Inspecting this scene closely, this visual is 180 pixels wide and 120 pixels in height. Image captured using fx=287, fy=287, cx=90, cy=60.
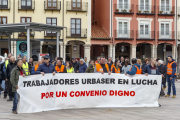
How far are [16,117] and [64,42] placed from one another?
26.7 metres

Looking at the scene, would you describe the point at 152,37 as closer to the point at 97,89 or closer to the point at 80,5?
the point at 80,5

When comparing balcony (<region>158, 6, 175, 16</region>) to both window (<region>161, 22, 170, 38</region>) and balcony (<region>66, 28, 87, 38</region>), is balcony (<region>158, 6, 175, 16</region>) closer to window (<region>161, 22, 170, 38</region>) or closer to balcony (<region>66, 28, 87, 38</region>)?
window (<region>161, 22, 170, 38</region>)

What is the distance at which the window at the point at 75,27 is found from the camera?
35.1m

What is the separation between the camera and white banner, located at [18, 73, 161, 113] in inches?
368

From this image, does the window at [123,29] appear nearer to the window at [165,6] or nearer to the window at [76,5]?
the window at [165,6]

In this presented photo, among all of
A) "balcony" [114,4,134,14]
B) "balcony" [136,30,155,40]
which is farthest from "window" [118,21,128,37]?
"balcony" [136,30,155,40]

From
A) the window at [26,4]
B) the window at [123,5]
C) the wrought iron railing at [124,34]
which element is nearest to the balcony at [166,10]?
the window at [123,5]

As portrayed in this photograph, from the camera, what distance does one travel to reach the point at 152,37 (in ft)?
123

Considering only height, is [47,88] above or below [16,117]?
above

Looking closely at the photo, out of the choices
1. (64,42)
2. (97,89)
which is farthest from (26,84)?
(64,42)

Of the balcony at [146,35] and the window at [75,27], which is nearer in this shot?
the window at [75,27]

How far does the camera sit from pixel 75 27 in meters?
35.2

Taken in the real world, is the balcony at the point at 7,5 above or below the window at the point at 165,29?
above

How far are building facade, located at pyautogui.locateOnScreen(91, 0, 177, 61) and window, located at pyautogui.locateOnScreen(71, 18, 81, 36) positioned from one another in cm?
253
